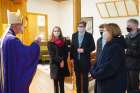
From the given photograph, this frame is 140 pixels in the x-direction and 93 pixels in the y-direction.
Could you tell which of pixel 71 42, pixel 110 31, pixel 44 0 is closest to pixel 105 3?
pixel 44 0

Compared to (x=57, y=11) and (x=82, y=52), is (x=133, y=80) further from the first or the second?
(x=57, y=11)

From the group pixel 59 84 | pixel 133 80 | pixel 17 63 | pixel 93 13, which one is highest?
pixel 93 13

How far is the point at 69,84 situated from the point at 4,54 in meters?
3.95

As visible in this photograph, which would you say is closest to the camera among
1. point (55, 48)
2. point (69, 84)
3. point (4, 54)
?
point (4, 54)

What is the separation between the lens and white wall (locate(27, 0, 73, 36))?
12.3 m

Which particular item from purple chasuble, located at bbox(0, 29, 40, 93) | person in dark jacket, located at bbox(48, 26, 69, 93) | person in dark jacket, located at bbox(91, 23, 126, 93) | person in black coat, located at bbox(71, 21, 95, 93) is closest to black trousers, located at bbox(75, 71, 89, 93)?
person in black coat, located at bbox(71, 21, 95, 93)

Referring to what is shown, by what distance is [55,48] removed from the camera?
16.3 ft

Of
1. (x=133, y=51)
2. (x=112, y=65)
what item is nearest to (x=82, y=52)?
(x=133, y=51)

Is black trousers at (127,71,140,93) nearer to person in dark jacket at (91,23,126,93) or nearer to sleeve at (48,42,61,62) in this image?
sleeve at (48,42,61,62)

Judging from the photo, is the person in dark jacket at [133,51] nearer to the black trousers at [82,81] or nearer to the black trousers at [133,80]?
the black trousers at [133,80]

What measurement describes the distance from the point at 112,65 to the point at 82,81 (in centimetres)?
201

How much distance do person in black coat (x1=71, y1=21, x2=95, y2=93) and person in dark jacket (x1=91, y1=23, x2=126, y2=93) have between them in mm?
1659

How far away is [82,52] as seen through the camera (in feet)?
16.7

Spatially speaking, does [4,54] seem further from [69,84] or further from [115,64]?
[69,84]
